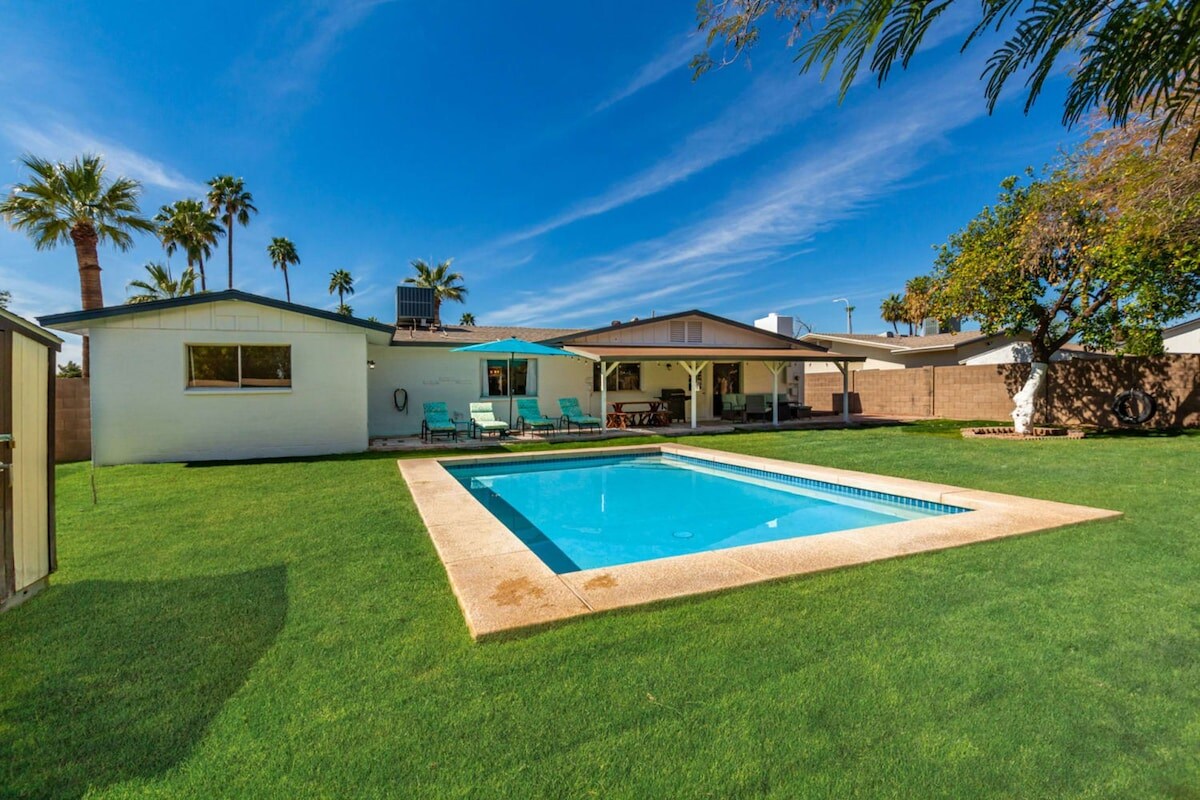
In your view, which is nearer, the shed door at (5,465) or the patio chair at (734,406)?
the shed door at (5,465)

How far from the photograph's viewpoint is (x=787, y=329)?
2397 cm

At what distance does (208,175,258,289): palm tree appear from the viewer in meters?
27.4

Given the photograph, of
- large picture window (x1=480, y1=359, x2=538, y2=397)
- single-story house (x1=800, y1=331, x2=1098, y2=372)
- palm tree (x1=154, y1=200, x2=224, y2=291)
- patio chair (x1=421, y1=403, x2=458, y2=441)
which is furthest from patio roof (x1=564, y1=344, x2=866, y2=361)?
palm tree (x1=154, y1=200, x2=224, y2=291)

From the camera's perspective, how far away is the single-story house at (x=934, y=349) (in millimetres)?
22484

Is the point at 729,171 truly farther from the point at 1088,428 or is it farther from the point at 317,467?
the point at 317,467

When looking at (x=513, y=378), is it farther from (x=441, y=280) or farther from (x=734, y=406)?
(x=441, y=280)

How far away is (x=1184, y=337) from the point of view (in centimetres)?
2122

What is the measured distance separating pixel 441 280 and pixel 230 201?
13.1m

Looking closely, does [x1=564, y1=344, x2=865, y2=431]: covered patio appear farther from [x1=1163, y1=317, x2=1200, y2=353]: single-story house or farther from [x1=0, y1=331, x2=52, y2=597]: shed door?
[x1=1163, y1=317, x2=1200, y2=353]: single-story house

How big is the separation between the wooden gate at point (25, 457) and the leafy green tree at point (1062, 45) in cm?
460

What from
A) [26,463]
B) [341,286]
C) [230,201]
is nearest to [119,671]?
[26,463]

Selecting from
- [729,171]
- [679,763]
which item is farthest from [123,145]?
[679,763]

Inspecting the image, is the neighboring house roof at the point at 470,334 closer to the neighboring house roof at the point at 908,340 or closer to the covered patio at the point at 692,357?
the covered patio at the point at 692,357

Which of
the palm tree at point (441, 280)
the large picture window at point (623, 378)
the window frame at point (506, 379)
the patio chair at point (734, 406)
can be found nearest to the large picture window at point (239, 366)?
the window frame at point (506, 379)
